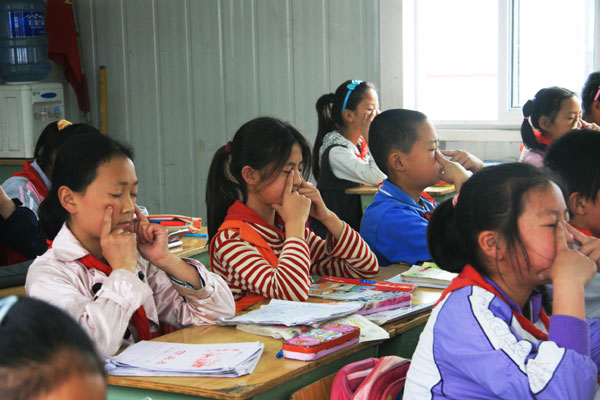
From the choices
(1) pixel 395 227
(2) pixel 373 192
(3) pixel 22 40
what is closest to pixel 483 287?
(1) pixel 395 227

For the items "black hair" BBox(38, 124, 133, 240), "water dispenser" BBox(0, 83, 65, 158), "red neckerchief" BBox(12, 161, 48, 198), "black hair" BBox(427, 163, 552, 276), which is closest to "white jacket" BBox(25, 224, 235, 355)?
"black hair" BBox(38, 124, 133, 240)

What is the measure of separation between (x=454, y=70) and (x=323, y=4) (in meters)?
0.99

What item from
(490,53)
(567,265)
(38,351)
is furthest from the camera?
(490,53)

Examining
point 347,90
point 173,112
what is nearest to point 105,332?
point 347,90

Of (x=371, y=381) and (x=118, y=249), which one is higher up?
(x=118, y=249)

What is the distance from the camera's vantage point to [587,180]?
6.29ft

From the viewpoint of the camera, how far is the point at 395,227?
105 inches

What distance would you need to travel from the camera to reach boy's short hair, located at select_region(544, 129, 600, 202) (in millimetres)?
1915

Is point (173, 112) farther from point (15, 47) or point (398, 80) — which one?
point (398, 80)

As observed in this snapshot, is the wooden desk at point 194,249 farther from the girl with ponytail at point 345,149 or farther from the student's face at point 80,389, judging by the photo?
the student's face at point 80,389

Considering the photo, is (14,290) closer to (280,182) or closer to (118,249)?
(118,249)

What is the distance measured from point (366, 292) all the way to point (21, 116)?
155 inches

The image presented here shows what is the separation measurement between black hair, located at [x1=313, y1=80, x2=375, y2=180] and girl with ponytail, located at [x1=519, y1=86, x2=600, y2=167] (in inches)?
38.6

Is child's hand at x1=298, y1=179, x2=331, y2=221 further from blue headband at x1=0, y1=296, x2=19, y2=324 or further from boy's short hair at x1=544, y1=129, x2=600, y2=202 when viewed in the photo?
blue headband at x1=0, y1=296, x2=19, y2=324
